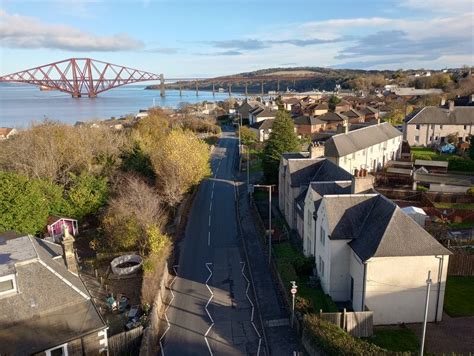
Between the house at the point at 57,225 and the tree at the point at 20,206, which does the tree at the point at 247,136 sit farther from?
the tree at the point at 20,206

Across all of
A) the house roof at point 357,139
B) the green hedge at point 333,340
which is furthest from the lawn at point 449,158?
the green hedge at point 333,340

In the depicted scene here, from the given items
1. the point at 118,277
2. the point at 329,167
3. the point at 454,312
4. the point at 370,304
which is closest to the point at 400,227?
the point at 370,304

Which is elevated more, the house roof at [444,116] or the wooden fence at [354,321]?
the house roof at [444,116]

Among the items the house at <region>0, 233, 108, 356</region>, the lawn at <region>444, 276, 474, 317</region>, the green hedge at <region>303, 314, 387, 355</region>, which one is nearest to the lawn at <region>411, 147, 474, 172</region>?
the lawn at <region>444, 276, 474, 317</region>

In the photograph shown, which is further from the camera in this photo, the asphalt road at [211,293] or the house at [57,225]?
the house at [57,225]

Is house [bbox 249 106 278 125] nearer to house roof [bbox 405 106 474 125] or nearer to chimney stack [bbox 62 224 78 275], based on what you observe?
house roof [bbox 405 106 474 125]

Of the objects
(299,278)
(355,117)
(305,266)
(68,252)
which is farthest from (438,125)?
(68,252)

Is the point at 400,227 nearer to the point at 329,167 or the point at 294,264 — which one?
the point at 294,264
